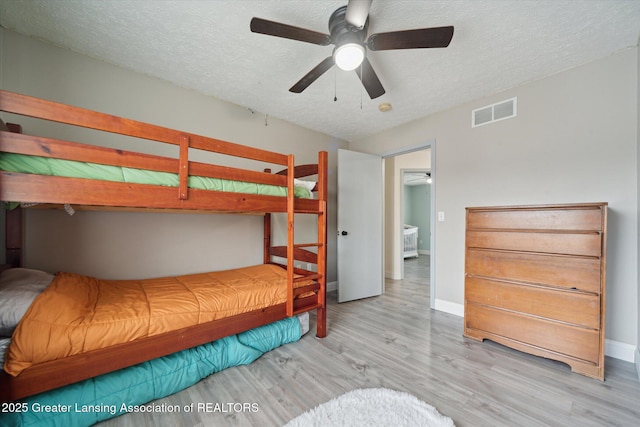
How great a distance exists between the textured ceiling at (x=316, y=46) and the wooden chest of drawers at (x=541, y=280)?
50.8 inches

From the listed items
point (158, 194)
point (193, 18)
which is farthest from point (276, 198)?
point (193, 18)

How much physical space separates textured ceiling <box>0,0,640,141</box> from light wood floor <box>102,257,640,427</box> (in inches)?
98.7

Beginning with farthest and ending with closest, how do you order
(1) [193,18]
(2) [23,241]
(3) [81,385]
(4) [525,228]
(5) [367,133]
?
(5) [367,133] → (4) [525,228] → (2) [23,241] → (1) [193,18] → (3) [81,385]

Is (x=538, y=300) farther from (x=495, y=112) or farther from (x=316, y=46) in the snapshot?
(x=316, y=46)

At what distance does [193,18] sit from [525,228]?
3.04 m

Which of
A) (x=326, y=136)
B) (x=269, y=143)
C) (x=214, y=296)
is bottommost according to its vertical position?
(x=214, y=296)

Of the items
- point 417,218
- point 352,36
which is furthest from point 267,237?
point 417,218

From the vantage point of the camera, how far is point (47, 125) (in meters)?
1.92

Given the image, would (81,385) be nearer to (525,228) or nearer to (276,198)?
(276,198)

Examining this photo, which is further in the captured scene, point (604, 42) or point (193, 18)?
point (604, 42)

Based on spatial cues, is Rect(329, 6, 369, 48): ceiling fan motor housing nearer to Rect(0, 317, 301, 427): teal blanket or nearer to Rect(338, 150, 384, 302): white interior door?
Rect(338, 150, 384, 302): white interior door

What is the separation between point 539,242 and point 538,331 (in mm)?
715

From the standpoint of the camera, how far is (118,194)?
4.21ft

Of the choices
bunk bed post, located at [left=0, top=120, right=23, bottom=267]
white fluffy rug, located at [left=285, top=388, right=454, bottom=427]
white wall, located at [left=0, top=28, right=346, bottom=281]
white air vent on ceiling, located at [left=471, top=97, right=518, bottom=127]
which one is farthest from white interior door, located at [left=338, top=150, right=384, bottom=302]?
bunk bed post, located at [left=0, top=120, right=23, bottom=267]
